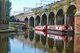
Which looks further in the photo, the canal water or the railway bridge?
the railway bridge

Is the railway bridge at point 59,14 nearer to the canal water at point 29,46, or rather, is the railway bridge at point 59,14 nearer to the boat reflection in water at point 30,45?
the boat reflection in water at point 30,45

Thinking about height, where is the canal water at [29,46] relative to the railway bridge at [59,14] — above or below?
below

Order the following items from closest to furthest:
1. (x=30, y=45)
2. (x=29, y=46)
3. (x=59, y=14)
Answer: (x=29, y=46) < (x=30, y=45) < (x=59, y=14)

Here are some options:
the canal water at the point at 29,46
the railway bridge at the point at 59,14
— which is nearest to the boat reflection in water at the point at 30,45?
the canal water at the point at 29,46

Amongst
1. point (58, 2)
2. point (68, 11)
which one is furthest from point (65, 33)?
point (58, 2)

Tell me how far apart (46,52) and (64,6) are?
53818 millimetres

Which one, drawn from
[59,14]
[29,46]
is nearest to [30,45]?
[29,46]

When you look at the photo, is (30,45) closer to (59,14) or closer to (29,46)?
(29,46)

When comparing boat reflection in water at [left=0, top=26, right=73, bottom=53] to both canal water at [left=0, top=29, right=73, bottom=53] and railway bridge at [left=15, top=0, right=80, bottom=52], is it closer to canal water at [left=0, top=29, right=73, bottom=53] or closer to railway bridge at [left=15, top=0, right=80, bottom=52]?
canal water at [left=0, top=29, right=73, bottom=53]

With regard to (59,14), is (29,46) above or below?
below

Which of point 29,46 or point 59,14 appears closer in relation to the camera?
point 29,46

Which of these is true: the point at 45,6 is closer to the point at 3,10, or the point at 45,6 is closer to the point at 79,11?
the point at 3,10

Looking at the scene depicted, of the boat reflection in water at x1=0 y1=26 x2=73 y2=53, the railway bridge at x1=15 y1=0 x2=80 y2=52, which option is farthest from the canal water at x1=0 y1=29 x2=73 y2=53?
the railway bridge at x1=15 y1=0 x2=80 y2=52

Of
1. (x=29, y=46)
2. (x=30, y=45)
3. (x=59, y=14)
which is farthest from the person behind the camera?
(x=59, y=14)
